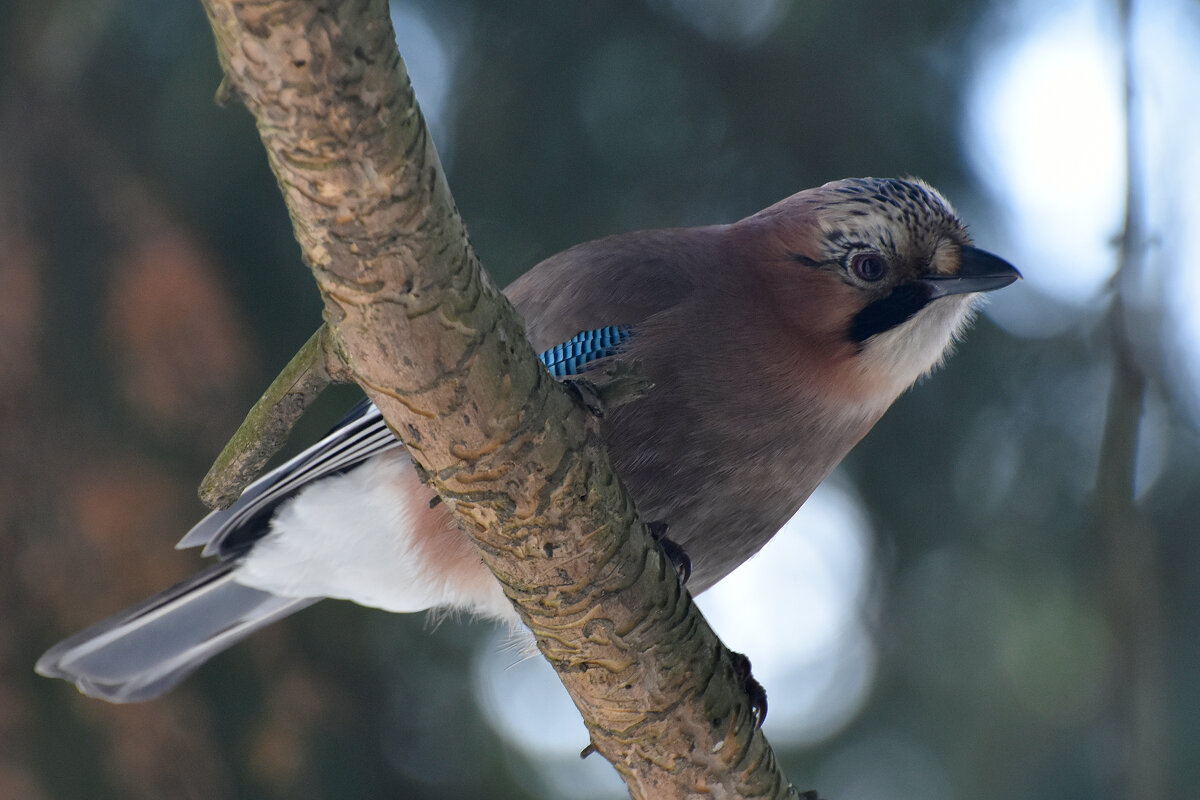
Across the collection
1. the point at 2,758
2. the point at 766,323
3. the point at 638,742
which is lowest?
the point at 2,758

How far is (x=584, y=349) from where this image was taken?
192 centimetres

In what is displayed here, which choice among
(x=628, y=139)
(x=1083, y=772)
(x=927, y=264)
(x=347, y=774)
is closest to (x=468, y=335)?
(x=927, y=264)

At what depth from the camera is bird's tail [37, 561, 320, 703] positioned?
2.32 metres

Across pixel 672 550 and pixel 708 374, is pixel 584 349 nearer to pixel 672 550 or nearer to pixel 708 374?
pixel 708 374

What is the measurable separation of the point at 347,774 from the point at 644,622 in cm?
185

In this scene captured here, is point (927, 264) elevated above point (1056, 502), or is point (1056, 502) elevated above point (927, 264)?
point (927, 264)

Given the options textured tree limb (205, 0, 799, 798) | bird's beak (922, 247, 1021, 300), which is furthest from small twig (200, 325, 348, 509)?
bird's beak (922, 247, 1021, 300)

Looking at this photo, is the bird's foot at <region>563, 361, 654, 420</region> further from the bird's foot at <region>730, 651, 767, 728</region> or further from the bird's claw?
the bird's foot at <region>730, 651, 767, 728</region>

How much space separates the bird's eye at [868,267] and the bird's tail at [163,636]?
1359 millimetres

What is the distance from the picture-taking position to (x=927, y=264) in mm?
2053

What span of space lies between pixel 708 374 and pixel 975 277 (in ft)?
1.68

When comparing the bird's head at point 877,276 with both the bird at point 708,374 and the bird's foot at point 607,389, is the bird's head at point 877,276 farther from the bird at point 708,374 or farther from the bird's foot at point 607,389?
the bird's foot at point 607,389

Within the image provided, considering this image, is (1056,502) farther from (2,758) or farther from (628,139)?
(2,758)

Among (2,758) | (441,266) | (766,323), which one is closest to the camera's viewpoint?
(441,266)
